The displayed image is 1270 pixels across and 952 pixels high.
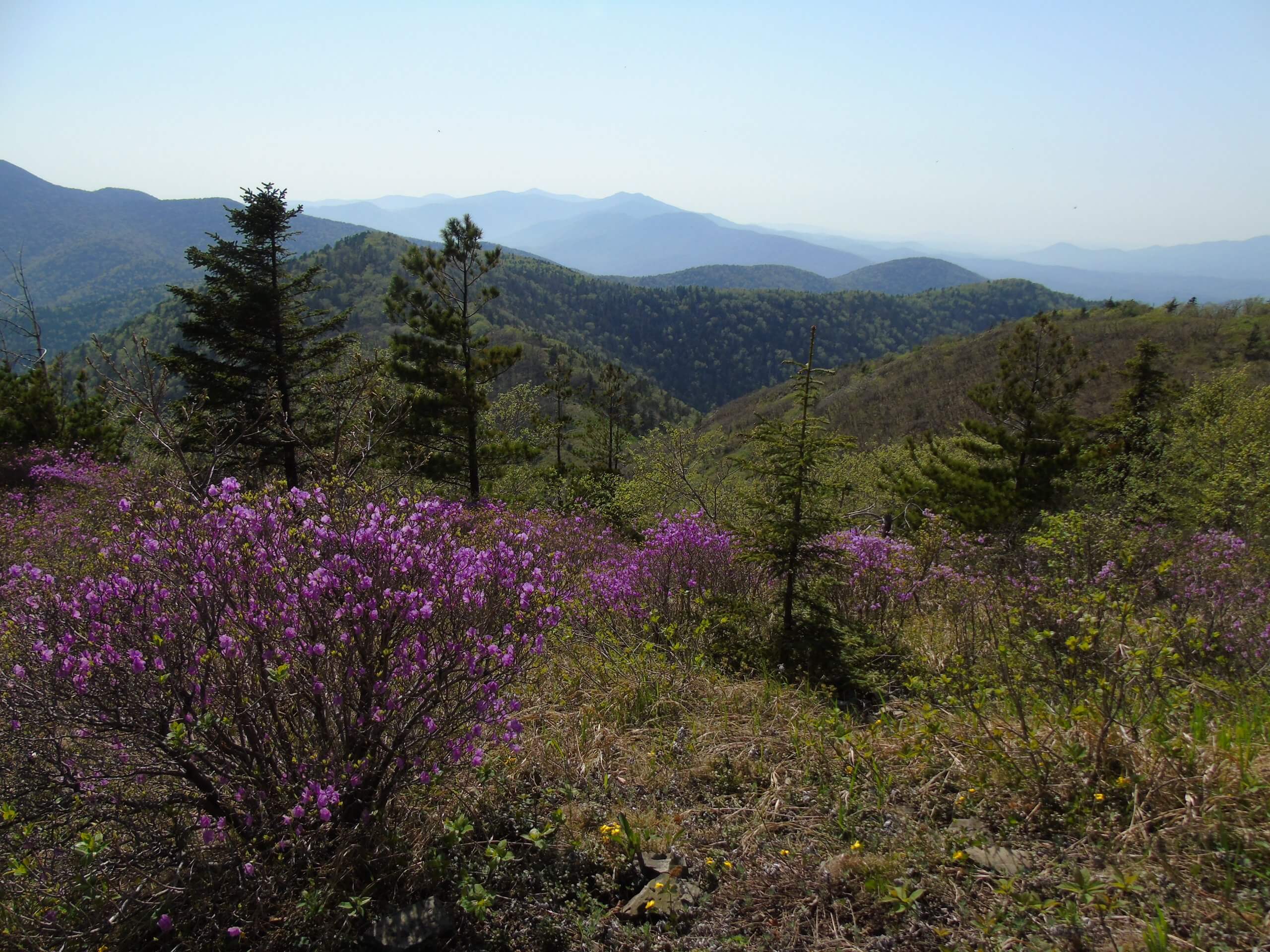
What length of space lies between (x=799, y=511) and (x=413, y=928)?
401 centimetres

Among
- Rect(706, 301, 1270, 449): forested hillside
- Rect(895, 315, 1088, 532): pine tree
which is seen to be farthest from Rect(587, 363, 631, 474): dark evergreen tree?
Rect(895, 315, 1088, 532): pine tree

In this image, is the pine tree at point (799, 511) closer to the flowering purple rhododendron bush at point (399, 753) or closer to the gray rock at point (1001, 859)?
the flowering purple rhododendron bush at point (399, 753)

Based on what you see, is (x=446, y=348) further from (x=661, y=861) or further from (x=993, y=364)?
(x=993, y=364)

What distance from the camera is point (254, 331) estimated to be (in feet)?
44.1

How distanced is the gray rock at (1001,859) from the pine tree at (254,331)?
1365 cm

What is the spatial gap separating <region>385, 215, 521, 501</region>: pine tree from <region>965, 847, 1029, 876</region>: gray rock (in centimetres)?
1400

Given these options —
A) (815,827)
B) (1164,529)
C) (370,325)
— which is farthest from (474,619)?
(370,325)

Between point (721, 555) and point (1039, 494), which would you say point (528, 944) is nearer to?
point (721, 555)

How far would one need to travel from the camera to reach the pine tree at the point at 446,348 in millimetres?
14625

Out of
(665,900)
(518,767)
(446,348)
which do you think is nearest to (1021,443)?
(446,348)

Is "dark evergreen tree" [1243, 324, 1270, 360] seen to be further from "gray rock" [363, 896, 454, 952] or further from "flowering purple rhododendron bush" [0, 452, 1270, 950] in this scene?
"gray rock" [363, 896, 454, 952]

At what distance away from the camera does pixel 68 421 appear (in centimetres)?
1576

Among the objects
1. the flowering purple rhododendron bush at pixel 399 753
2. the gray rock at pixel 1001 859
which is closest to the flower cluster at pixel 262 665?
the flowering purple rhododendron bush at pixel 399 753

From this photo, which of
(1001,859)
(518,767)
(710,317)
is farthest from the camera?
(710,317)
